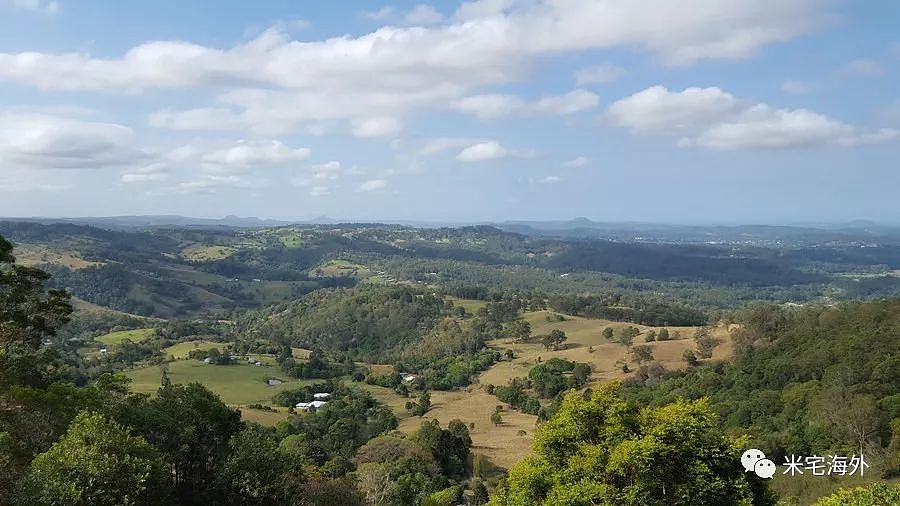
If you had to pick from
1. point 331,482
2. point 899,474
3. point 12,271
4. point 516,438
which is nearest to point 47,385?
point 12,271

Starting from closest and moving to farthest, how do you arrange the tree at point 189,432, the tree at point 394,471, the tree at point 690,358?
the tree at point 189,432 < the tree at point 394,471 < the tree at point 690,358

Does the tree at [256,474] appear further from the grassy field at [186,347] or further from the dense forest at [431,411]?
the grassy field at [186,347]

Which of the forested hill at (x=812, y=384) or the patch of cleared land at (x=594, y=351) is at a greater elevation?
the forested hill at (x=812, y=384)

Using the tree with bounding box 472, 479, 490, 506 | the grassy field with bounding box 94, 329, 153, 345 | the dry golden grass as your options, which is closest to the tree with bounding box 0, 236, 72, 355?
the tree with bounding box 472, 479, 490, 506

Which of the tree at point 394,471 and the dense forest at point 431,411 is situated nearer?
the dense forest at point 431,411

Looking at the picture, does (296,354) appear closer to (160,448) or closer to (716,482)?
(160,448)

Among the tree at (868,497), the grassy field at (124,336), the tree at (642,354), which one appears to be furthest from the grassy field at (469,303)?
the tree at (868,497)
